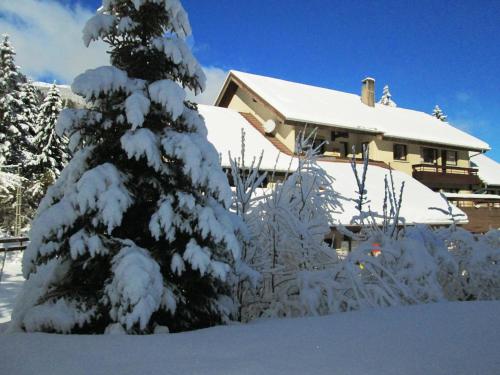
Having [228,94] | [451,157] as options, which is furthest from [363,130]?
[451,157]

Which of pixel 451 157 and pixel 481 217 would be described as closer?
pixel 481 217

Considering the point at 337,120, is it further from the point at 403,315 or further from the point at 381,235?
the point at 403,315

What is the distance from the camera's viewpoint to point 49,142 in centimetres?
2578

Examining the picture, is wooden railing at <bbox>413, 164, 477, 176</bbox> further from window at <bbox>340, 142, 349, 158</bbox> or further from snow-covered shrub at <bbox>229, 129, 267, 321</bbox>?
snow-covered shrub at <bbox>229, 129, 267, 321</bbox>

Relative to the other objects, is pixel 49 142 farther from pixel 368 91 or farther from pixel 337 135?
pixel 368 91

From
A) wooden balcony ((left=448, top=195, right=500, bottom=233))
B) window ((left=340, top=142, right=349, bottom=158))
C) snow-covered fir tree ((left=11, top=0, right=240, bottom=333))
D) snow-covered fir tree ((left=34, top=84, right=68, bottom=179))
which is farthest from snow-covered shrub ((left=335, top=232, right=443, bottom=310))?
snow-covered fir tree ((left=34, top=84, right=68, bottom=179))

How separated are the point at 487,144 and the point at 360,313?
2915 centimetres

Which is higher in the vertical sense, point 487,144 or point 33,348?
point 487,144

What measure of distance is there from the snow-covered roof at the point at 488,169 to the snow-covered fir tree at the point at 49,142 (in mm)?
30281

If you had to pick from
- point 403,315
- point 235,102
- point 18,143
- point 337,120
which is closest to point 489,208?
point 337,120

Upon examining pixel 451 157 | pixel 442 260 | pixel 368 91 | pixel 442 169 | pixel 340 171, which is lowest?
pixel 442 260

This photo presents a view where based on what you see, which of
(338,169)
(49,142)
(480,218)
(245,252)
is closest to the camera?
(245,252)

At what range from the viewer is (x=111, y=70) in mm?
4227

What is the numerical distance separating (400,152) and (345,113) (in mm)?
4781
